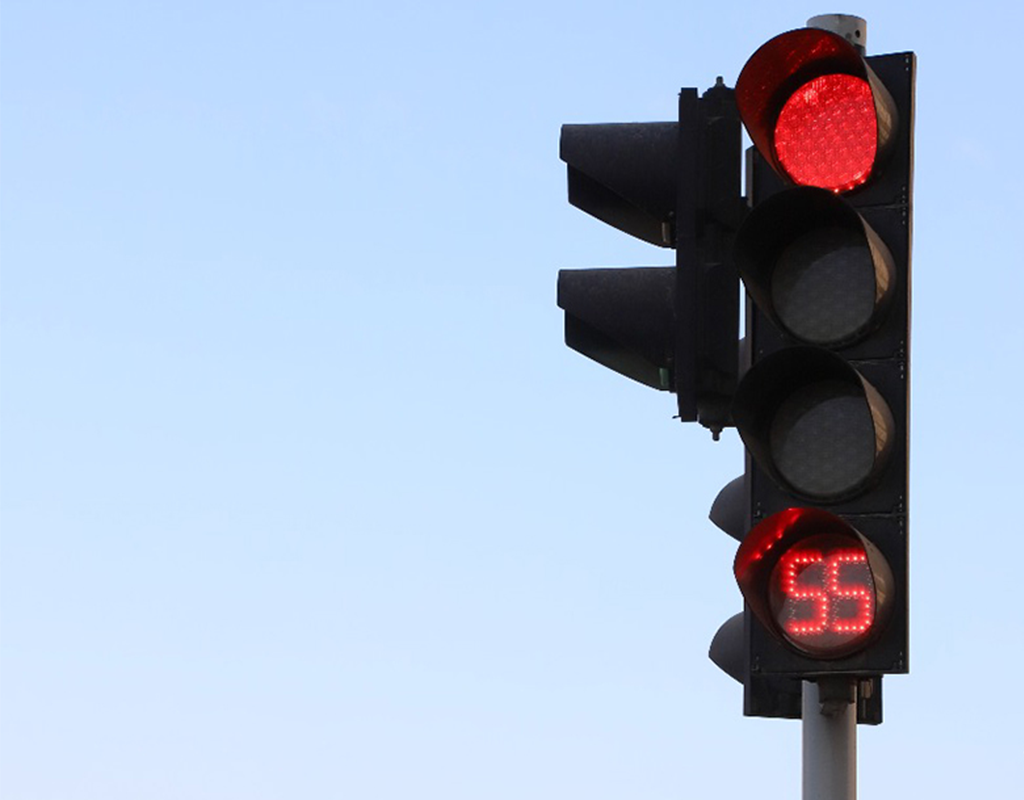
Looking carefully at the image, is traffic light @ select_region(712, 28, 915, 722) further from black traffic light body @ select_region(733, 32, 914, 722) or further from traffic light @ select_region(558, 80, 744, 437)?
traffic light @ select_region(558, 80, 744, 437)

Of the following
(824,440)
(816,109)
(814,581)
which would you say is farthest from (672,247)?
(814,581)

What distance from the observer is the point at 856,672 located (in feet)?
15.3

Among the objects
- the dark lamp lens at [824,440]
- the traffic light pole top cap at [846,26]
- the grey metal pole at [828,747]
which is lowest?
the grey metal pole at [828,747]

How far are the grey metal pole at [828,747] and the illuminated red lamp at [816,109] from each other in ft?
3.89

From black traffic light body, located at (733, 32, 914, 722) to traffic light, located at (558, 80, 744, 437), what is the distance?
0.14 meters

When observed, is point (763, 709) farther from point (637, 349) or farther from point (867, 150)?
point (867, 150)

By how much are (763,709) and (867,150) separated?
4.42ft

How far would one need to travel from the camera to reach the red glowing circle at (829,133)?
4.98 meters

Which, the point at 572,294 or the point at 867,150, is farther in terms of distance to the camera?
the point at 572,294

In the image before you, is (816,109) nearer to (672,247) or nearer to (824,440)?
(672,247)

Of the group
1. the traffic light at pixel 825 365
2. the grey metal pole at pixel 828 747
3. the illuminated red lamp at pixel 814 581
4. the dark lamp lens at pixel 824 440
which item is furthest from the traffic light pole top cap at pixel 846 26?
the grey metal pole at pixel 828 747

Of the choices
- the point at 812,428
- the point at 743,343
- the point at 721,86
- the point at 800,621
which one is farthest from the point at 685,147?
the point at 800,621

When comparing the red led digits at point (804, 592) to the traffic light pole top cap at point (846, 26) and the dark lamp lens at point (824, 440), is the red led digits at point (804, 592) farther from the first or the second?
the traffic light pole top cap at point (846, 26)

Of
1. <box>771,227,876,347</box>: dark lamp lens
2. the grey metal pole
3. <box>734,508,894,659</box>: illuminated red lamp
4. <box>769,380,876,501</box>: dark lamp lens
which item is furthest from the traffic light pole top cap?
the grey metal pole
